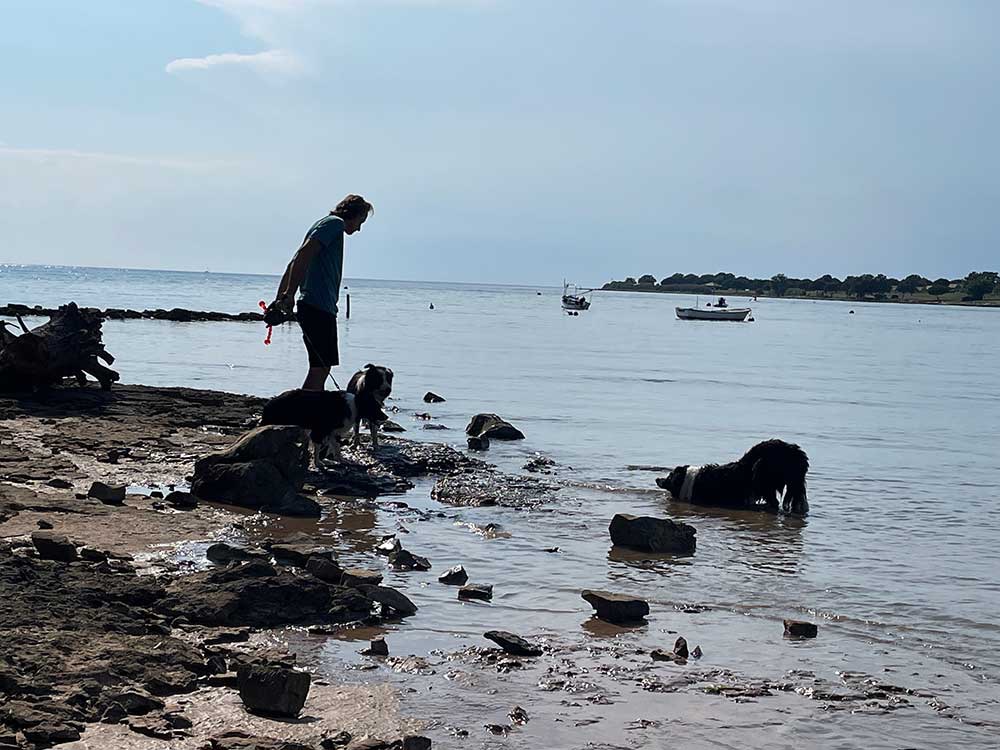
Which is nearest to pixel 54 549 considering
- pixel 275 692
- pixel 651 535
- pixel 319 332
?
pixel 275 692

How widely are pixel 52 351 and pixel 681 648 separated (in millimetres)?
9789

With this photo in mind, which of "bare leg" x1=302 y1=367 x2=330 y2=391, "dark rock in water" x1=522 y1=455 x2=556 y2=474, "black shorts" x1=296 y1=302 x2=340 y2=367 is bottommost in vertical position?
"dark rock in water" x1=522 y1=455 x2=556 y2=474

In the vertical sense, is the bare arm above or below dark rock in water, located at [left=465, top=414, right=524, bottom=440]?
above

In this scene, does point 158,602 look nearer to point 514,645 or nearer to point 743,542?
point 514,645

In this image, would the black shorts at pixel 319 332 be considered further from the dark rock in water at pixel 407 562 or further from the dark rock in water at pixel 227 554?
the dark rock in water at pixel 227 554

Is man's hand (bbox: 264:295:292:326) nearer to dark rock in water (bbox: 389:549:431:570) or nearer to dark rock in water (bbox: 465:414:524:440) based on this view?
dark rock in water (bbox: 389:549:431:570)

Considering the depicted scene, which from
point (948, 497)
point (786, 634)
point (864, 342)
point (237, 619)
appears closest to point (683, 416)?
point (948, 497)

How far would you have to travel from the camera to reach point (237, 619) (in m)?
5.49

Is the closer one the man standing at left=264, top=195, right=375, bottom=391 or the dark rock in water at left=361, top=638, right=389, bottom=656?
the dark rock in water at left=361, top=638, right=389, bottom=656

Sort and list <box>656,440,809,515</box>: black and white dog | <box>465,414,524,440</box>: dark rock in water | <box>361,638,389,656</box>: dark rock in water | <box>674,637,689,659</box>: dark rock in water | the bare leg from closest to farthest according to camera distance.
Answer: <box>361,638,389,656</box>: dark rock in water < <box>674,637,689,659</box>: dark rock in water < <box>656,440,809,515</box>: black and white dog < the bare leg < <box>465,414,524,440</box>: dark rock in water

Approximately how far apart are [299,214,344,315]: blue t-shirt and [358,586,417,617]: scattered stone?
14.7 feet

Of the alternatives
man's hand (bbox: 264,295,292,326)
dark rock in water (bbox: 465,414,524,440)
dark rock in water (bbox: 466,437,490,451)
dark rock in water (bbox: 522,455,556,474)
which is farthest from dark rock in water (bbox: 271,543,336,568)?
dark rock in water (bbox: 465,414,524,440)

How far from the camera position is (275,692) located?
4371mm

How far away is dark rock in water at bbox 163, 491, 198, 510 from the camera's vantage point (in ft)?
26.6
